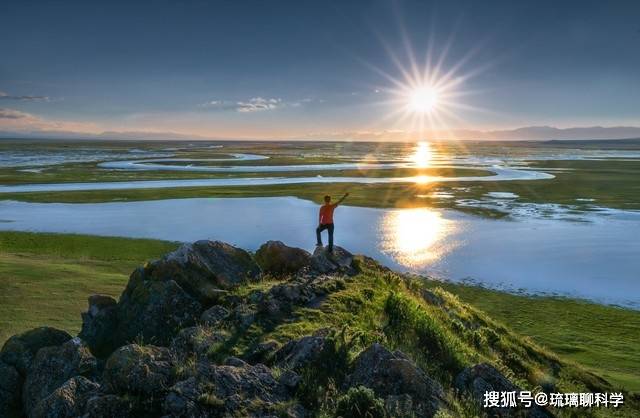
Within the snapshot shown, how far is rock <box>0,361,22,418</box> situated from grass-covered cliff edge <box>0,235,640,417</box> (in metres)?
0.03

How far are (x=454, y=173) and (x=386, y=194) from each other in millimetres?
44432

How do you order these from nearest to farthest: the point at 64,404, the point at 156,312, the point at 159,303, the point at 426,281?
the point at 64,404
the point at 156,312
the point at 159,303
the point at 426,281

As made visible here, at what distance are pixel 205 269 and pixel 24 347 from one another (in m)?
5.65

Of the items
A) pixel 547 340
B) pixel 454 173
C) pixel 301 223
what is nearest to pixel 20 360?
pixel 547 340

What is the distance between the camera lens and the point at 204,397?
9562 mm

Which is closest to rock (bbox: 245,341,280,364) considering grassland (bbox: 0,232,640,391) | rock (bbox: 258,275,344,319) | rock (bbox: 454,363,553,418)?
grassland (bbox: 0,232,640,391)

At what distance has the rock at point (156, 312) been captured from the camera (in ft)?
49.2

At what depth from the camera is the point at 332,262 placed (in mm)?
20094

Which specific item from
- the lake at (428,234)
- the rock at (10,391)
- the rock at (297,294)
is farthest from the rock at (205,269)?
the lake at (428,234)

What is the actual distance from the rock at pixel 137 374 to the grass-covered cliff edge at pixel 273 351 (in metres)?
0.02

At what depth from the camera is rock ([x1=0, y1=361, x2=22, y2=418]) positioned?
479 inches

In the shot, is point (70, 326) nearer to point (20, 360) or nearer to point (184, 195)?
point (20, 360)

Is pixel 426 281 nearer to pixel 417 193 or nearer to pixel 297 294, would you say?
pixel 297 294

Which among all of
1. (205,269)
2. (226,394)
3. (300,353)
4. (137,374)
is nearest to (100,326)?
(205,269)
